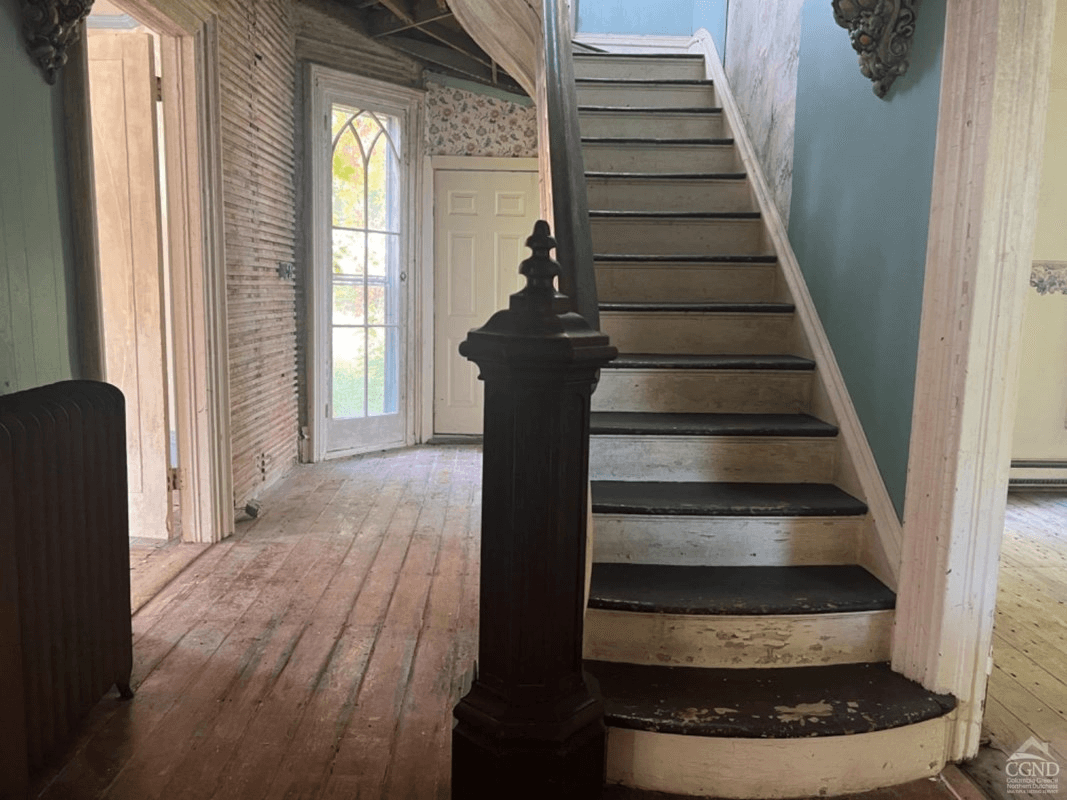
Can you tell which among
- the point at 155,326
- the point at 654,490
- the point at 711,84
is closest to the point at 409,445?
the point at 155,326

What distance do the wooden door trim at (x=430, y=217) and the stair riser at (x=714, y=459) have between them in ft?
10.9

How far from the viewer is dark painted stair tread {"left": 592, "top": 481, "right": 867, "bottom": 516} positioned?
2164 millimetres

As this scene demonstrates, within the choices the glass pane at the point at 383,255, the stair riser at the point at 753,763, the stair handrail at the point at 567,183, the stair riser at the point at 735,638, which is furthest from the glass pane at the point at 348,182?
the stair riser at the point at 753,763

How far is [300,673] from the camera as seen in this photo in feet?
7.54

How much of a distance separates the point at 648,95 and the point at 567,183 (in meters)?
2.29

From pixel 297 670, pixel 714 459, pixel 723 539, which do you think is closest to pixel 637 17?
pixel 714 459

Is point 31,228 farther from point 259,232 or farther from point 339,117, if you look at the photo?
point 339,117

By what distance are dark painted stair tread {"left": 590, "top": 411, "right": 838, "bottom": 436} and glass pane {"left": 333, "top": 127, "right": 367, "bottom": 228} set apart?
119 inches

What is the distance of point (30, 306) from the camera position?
2006 mm

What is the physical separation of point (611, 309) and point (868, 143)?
0.97m

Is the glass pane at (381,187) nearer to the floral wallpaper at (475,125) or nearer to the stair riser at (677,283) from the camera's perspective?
the floral wallpaper at (475,125)

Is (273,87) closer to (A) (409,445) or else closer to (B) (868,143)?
(A) (409,445)

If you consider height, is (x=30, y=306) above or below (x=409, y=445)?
above

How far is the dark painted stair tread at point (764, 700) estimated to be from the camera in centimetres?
174
